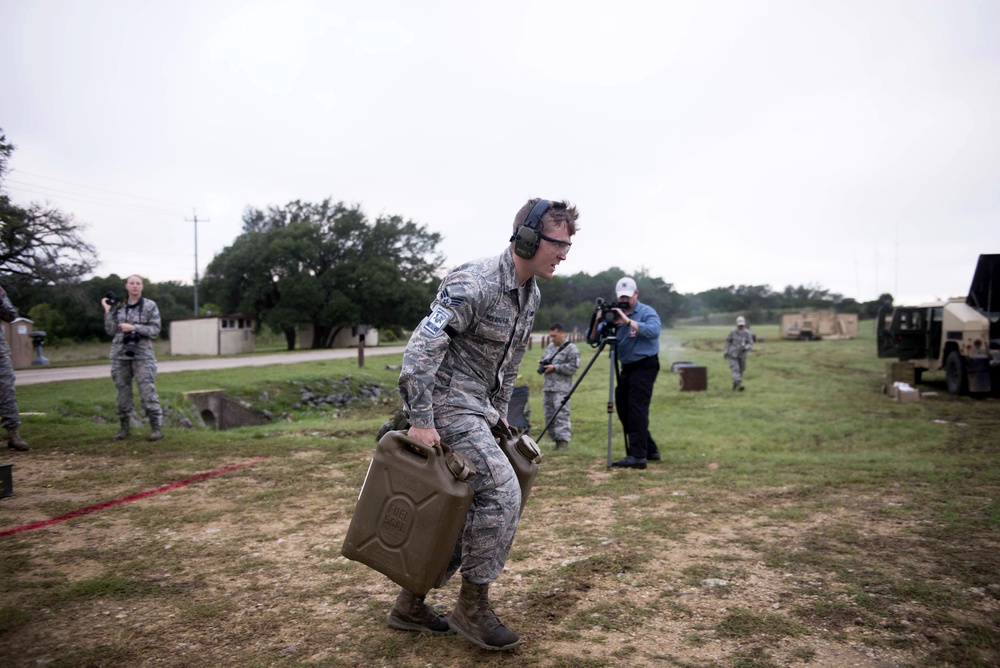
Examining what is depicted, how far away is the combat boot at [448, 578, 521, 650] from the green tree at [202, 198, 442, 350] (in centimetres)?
4281

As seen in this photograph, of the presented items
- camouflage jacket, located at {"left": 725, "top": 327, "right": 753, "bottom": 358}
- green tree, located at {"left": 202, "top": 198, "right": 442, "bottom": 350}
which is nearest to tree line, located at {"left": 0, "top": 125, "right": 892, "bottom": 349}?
green tree, located at {"left": 202, "top": 198, "right": 442, "bottom": 350}

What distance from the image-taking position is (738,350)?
62.0 feet

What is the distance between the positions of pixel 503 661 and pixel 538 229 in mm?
1971

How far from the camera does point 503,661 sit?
9.80 ft

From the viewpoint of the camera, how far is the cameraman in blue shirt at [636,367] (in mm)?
7410

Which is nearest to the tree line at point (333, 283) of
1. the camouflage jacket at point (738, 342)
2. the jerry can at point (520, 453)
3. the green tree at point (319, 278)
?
the green tree at point (319, 278)

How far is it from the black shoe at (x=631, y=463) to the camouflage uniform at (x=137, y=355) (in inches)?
230

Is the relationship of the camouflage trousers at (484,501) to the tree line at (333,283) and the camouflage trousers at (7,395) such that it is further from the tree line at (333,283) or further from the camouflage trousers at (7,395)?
the tree line at (333,283)

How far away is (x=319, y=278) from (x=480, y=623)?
4565cm

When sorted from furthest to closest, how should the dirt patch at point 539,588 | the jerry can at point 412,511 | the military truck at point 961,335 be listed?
the military truck at point 961,335 < the dirt patch at point 539,588 < the jerry can at point 412,511

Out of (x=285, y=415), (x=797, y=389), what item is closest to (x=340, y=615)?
(x=285, y=415)

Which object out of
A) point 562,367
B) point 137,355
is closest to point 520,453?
point 562,367

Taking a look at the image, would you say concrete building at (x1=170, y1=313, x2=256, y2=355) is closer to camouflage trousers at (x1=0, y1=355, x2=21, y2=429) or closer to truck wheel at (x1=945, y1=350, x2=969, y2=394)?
camouflage trousers at (x1=0, y1=355, x2=21, y2=429)

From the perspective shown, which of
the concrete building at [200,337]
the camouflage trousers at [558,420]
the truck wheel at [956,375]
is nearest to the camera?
the camouflage trousers at [558,420]
